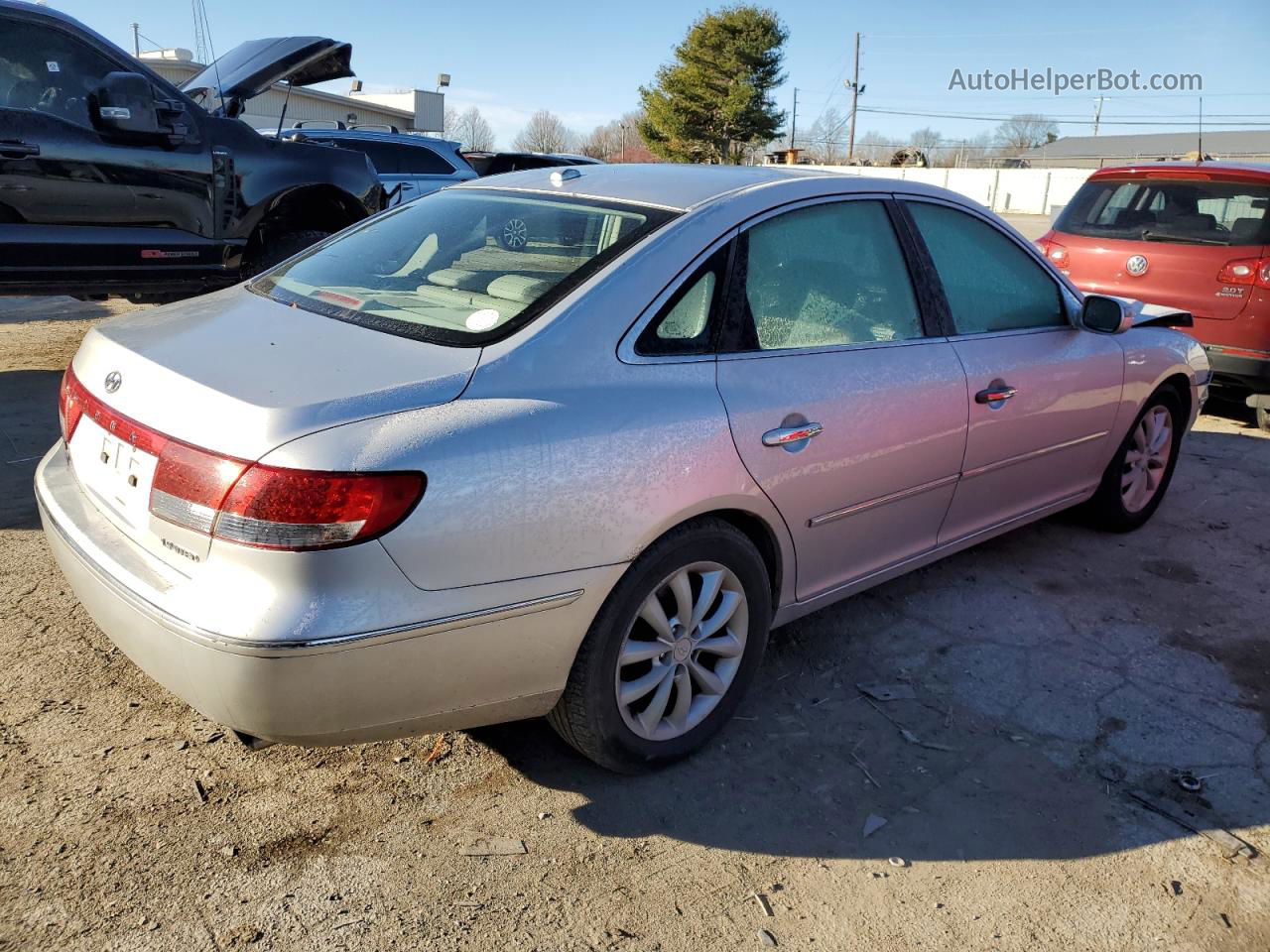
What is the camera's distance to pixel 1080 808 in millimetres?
2787

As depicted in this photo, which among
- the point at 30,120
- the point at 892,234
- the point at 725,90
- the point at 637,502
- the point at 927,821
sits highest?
the point at 725,90

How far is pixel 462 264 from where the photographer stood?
9.91 feet

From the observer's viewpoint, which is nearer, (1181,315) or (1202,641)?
(1202,641)

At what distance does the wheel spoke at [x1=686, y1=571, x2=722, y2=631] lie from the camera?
2.78 m

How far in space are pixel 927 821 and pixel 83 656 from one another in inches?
102

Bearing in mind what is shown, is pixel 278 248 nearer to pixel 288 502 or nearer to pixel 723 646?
pixel 723 646

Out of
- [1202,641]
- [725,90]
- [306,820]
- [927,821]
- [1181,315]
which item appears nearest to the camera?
[306,820]

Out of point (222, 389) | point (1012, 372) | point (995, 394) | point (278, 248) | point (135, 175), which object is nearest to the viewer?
point (222, 389)

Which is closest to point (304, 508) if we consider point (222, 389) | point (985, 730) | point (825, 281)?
point (222, 389)

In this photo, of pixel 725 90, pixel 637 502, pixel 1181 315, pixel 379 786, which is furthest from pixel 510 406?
pixel 725 90

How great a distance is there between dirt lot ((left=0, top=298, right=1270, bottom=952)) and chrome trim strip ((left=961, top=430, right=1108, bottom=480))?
61 centimetres

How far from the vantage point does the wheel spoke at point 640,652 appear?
263 centimetres

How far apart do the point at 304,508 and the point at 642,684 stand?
106 centimetres

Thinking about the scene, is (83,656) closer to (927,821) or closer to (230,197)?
(927,821)
